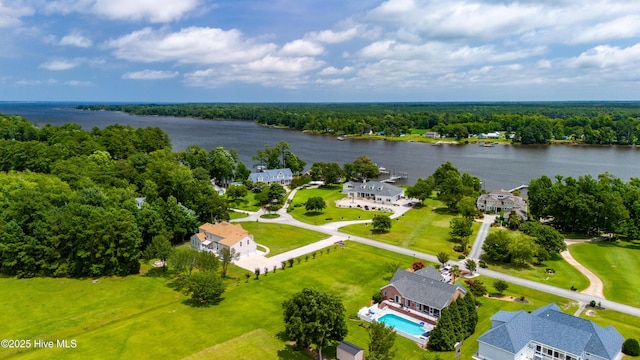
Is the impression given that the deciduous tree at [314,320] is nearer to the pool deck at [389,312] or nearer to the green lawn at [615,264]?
the pool deck at [389,312]

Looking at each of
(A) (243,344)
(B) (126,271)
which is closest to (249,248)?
(B) (126,271)

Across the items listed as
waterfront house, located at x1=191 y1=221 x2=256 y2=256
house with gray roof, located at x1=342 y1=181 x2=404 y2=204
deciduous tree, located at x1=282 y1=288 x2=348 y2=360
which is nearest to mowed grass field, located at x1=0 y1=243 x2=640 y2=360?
deciduous tree, located at x1=282 y1=288 x2=348 y2=360

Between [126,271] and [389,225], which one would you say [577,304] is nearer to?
[389,225]

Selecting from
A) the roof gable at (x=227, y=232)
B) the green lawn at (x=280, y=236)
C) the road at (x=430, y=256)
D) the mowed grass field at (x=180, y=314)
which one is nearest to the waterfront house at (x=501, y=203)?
the road at (x=430, y=256)

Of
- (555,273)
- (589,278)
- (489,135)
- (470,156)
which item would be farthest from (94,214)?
(489,135)

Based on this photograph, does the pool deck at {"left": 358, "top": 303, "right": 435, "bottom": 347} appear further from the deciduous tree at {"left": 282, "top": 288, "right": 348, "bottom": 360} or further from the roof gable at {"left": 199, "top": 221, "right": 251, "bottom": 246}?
the roof gable at {"left": 199, "top": 221, "right": 251, "bottom": 246}

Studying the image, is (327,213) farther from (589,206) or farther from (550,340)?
(550,340)
